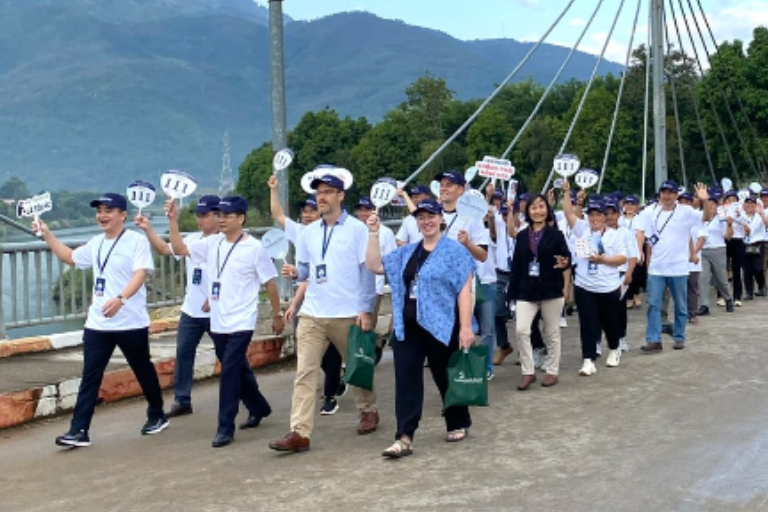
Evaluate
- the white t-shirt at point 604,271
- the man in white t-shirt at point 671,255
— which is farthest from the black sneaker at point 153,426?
the man in white t-shirt at point 671,255

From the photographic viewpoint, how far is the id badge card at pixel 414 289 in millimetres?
6480

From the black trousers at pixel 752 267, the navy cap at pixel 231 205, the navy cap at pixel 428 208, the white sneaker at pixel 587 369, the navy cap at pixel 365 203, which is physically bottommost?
the white sneaker at pixel 587 369

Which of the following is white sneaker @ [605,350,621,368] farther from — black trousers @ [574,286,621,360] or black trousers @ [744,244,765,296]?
black trousers @ [744,244,765,296]

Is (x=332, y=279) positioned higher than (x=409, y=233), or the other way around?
(x=409, y=233)

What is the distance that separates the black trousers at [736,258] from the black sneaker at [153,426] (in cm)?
1016

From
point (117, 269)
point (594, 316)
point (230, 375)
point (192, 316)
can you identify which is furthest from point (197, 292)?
point (594, 316)

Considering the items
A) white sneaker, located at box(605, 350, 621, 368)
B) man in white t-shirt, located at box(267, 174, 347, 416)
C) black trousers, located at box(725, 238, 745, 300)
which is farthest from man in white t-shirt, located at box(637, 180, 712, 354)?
black trousers, located at box(725, 238, 745, 300)

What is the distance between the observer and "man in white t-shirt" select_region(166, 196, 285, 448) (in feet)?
23.0

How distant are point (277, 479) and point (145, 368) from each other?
72.7 inches

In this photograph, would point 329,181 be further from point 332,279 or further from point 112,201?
point 112,201

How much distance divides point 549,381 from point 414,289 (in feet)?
9.14

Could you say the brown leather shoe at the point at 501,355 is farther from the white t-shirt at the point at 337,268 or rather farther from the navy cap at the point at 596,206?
the white t-shirt at the point at 337,268

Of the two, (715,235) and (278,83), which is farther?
(715,235)

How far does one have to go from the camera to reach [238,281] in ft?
23.4
